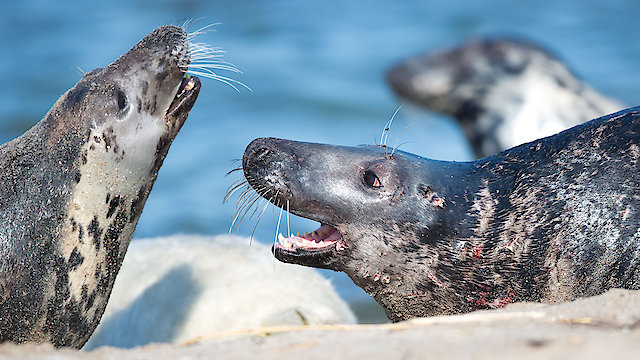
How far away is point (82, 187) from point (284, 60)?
918cm

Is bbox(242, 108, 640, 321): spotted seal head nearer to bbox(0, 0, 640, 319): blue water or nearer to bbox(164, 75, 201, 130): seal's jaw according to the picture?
bbox(164, 75, 201, 130): seal's jaw

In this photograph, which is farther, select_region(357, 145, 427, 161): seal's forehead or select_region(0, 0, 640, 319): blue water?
select_region(0, 0, 640, 319): blue water

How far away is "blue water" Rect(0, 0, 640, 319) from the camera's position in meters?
8.99

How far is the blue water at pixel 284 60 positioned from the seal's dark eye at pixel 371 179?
3.53 metres

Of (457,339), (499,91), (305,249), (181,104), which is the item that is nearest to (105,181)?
(181,104)

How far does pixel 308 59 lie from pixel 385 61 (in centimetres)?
112

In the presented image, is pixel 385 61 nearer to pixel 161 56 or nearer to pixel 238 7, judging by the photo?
pixel 238 7

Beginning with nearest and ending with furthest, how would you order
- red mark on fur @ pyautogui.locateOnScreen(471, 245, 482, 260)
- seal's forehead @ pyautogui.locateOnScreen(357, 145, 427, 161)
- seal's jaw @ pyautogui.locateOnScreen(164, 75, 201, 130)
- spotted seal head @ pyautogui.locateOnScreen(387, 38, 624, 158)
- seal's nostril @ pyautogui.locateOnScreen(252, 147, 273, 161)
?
red mark on fur @ pyautogui.locateOnScreen(471, 245, 482, 260)
seal's nostril @ pyautogui.locateOnScreen(252, 147, 273, 161)
seal's forehead @ pyautogui.locateOnScreen(357, 145, 427, 161)
seal's jaw @ pyautogui.locateOnScreen(164, 75, 201, 130)
spotted seal head @ pyautogui.locateOnScreen(387, 38, 624, 158)

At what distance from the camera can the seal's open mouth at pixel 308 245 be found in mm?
3584

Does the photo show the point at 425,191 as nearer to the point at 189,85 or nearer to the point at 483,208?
the point at 483,208

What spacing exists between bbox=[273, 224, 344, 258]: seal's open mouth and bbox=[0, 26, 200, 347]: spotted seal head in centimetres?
75

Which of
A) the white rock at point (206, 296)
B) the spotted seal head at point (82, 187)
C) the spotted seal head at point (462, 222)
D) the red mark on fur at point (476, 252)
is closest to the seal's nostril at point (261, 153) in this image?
the spotted seal head at point (462, 222)

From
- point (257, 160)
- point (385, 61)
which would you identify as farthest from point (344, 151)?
point (385, 61)

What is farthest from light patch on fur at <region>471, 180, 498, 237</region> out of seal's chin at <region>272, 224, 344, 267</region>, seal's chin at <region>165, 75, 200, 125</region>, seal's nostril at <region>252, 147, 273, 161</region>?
seal's chin at <region>165, 75, 200, 125</region>
